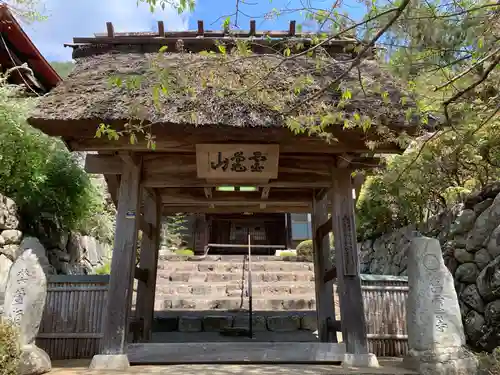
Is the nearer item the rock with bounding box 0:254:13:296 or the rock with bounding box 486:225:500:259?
the rock with bounding box 0:254:13:296

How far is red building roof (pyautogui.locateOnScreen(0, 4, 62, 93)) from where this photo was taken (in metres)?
10.8

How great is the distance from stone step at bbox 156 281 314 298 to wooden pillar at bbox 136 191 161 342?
314 cm

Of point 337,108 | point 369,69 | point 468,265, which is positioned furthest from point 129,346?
point 468,265

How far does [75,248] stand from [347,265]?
6.14m

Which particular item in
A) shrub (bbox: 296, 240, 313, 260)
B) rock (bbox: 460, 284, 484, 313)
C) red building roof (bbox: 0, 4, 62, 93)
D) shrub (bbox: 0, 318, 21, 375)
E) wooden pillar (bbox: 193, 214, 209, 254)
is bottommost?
shrub (bbox: 0, 318, 21, 375)

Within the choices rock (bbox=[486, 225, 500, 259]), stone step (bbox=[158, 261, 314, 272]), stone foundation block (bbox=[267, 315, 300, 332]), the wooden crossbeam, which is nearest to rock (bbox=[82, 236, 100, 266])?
stone step (bbox=[158, 261, 314, 272])

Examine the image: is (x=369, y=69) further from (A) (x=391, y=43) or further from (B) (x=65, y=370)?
(B) (x=65, y=370)

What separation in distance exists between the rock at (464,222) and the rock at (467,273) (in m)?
0.75

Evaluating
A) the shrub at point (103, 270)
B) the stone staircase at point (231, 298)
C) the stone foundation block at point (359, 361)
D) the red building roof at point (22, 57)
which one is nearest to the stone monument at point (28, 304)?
the stone staircase at point (231, 298)

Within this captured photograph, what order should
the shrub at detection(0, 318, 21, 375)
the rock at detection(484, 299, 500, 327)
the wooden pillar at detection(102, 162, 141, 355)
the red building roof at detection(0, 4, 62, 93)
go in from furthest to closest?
1. the red building roof at detection(0, 4, 62, 93)
2. the rock at detection(484, 299, 500, 327)
3. the wooden pillar at detection(102, 162, 141, 355)
4. the shrub at detection(0, 318, 21, 375)

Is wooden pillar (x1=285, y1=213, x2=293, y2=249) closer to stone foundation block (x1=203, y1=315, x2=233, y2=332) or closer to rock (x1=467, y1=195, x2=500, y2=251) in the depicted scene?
stone foundation block (x1=203, y1=315, x2=233, y2=332)

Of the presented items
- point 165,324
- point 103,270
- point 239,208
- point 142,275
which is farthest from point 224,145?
point 103,270

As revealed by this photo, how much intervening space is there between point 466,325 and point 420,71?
4.79 meters

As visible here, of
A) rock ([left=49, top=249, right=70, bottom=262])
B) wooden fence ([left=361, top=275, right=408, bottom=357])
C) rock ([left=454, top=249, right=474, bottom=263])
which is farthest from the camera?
rock ([left=49, top=249, right=70, bottom=262])
